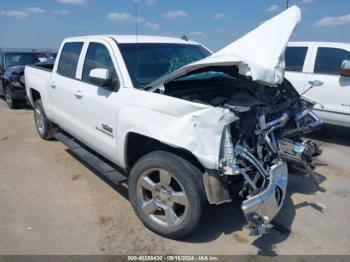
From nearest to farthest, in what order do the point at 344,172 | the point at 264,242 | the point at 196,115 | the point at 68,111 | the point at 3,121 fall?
the point at 196,115, the point at 264,242, the point at 68,111, the point at 344,172, the point at 3,121

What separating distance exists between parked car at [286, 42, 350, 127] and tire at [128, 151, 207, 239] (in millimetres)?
4003

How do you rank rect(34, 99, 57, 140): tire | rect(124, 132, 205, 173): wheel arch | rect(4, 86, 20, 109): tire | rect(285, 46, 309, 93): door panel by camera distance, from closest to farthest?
rect(124, 132, 205, 173): wheel arch < rect(34, 99, 57, 140): tire < rect(285, 46, 309, 93): door panel < rect(4, 86, 20, 109): tire

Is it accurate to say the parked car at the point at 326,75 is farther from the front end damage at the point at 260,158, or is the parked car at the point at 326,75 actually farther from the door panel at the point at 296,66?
the front end damage at the point at 260,158

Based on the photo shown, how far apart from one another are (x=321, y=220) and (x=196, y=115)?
6.65ft

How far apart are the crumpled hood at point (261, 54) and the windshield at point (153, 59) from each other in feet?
1.15

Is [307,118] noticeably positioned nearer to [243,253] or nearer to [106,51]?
[243,253]

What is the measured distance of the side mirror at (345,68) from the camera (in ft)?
19.7

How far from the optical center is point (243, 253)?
316cm

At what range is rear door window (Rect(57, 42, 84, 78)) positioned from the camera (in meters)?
4.84

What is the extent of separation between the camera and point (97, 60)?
14.1 feet

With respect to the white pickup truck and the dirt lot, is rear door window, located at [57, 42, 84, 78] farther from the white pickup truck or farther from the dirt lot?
the dirt lot

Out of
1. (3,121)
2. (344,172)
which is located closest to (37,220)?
(344,172)

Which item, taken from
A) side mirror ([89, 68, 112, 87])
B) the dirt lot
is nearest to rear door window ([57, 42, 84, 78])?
side mirror ([89, 68, 112, 87])

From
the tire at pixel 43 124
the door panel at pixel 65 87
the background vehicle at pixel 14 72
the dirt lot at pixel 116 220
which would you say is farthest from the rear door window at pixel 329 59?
the background vehicle at pixel 14 72
